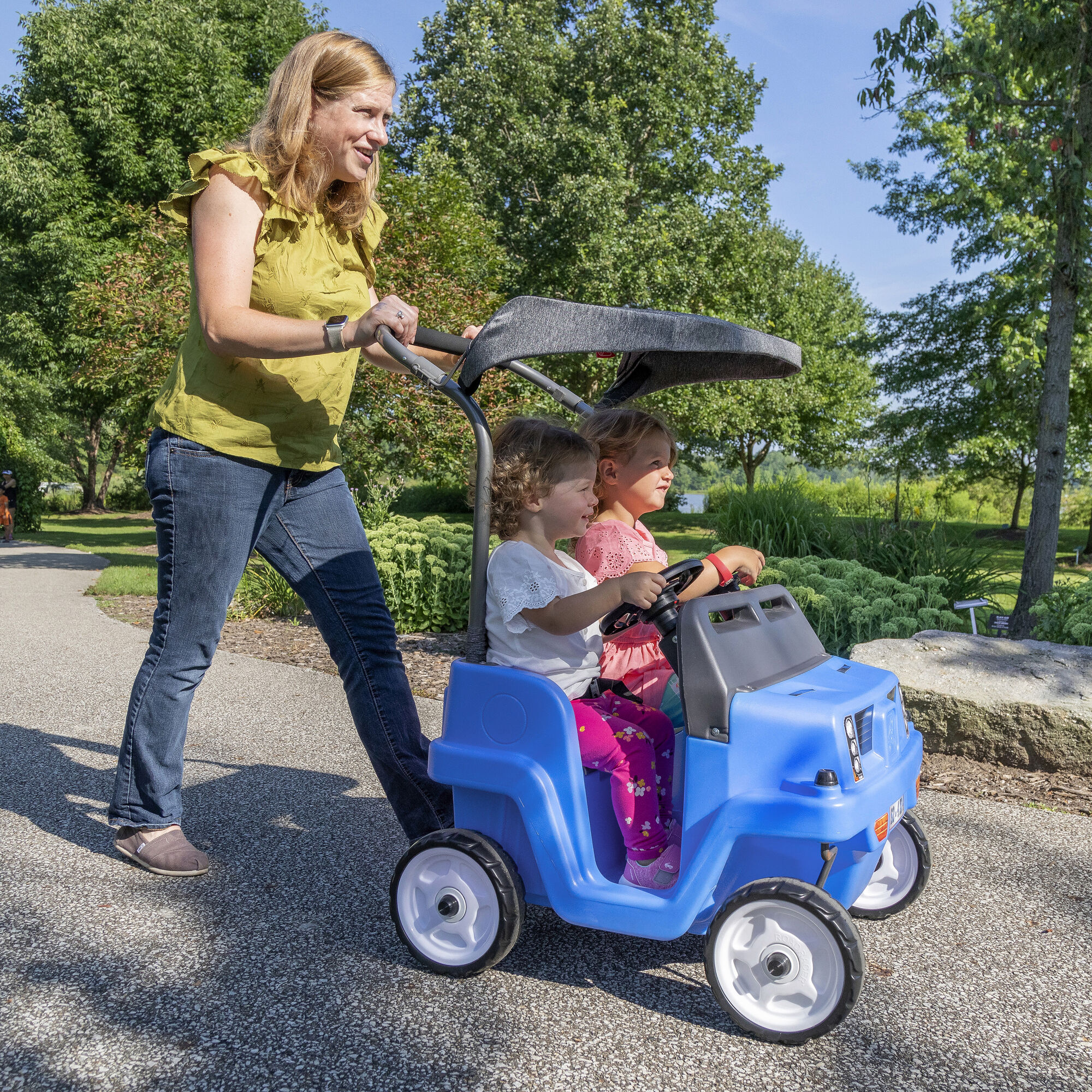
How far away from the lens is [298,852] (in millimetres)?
2986

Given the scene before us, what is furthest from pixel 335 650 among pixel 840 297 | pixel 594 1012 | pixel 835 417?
pixel 840 297

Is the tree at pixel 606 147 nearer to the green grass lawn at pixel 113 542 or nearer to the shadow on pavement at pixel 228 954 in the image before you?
the green grass lawn at pixel 113 542

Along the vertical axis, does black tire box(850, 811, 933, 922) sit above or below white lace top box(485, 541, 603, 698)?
below

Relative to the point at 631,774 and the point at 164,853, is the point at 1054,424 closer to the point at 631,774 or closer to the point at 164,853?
the point at 631,774

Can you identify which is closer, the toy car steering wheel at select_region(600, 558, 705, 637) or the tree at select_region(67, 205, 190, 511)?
the toy car steering wheel at select_region(600, 558, 705, 637)

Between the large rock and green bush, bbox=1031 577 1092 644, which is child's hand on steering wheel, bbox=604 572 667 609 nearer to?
the large rock

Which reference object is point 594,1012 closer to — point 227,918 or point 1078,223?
point 227,918

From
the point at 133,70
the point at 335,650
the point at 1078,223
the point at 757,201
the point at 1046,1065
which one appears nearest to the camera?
the point at 1046,1065

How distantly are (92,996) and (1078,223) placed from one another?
21.9 feet

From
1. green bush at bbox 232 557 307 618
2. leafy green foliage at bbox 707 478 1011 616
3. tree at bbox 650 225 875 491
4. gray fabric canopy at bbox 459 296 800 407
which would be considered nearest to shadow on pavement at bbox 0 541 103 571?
green bush at bbox 232 557 307 618

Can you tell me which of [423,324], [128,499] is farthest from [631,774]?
[128,499]

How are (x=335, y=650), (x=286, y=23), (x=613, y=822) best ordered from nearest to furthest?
(x=613, y=822)
(x=335, y=650)
(x=286, y=23)

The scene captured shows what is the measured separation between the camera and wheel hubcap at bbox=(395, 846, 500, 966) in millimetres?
2205

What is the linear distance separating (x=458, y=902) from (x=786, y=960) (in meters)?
0.74
